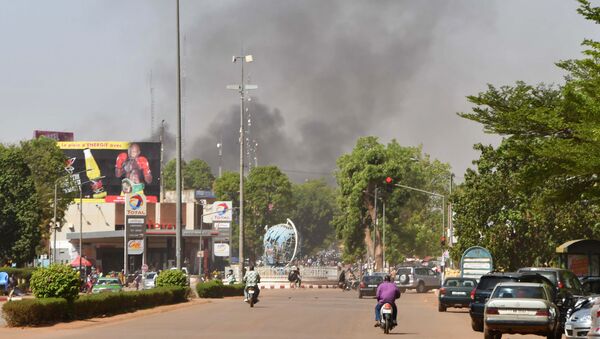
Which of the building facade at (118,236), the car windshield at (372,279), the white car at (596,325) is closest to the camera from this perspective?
the white car at (596,325)

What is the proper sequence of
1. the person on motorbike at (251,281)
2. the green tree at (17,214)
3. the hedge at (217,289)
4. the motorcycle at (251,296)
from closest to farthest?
the motorcycle at (251,296) < the person on motorbike at (251,281) < the hedge at (217,289) < the green tree at (17,214)

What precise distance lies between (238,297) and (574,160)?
111 ft

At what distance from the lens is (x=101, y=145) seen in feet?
505

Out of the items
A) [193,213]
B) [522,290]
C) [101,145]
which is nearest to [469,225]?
[522,290]

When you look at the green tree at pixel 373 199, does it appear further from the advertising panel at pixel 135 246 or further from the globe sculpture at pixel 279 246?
the advertising panel at pixel 135 246

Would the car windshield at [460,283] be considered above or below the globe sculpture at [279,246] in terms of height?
below

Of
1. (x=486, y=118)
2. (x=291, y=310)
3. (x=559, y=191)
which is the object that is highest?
(x=486, y=118)

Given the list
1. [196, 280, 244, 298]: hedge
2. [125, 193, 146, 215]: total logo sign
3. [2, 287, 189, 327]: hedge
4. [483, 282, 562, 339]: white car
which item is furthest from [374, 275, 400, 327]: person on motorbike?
[125, 193, 146, 215]: total logo sign

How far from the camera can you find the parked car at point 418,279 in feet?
284

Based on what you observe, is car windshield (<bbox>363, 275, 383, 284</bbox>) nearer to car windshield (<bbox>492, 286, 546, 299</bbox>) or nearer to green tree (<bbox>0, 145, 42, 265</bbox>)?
green tree (<bbox>0, 145, 42, 265</bbox>)

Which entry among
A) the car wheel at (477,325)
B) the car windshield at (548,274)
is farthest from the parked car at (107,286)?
the car wheel at (477,325)

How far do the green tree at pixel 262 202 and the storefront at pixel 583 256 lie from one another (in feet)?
414

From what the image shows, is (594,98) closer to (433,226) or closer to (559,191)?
(559,191)

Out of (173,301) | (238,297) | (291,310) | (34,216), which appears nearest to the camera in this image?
(291,310)
